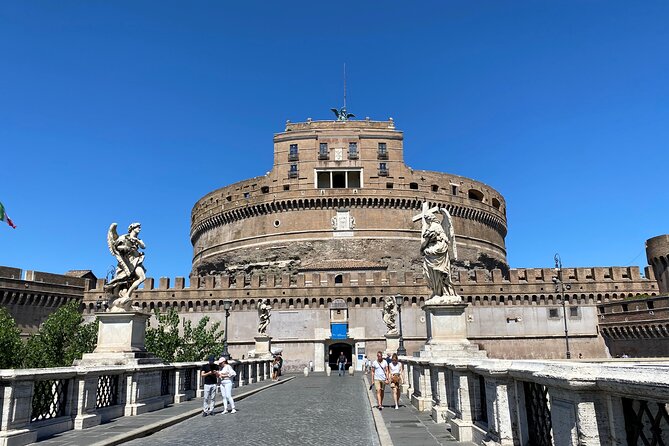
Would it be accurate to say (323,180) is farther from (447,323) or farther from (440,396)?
(440,396)

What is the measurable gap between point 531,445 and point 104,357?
28.4 ft

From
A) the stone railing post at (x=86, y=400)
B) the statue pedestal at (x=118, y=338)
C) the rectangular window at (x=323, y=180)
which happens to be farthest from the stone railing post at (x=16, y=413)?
the rectangular window at (x=323, y=180)

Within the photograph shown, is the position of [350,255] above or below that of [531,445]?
above

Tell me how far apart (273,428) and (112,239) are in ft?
18.5

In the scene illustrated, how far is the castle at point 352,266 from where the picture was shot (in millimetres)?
42219

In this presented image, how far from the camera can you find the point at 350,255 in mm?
50688

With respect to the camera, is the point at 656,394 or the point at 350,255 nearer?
the point at 656,394

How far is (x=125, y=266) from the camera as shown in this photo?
11.6 m

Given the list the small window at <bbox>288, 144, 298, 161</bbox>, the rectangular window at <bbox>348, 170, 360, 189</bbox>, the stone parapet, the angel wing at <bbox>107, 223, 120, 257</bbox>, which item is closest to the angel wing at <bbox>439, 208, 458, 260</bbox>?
the stone parapet

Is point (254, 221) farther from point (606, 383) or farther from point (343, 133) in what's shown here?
point (606, 383)

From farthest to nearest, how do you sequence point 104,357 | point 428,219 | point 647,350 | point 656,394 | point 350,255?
point 350,255, point 647,350, point 428,219, point 104,357, point 656,394

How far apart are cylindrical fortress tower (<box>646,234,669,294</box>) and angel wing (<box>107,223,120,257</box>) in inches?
1697

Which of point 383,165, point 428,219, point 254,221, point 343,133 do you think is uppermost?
point 343,133

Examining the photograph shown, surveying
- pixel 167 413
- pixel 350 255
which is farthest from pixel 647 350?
pixel 167 413
